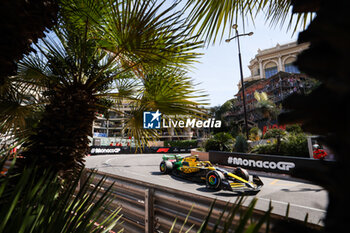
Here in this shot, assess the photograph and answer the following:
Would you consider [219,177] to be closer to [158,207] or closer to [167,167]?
[167,167]

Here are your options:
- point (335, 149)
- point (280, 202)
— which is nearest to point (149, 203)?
point (335, 149)

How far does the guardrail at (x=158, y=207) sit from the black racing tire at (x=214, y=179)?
13.6 ft

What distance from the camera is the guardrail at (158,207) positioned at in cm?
193

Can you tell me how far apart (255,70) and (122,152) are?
182 feet

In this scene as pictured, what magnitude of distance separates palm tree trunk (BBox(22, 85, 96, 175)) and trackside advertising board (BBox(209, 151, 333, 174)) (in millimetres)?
7986

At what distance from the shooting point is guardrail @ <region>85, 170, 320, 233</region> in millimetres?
1933

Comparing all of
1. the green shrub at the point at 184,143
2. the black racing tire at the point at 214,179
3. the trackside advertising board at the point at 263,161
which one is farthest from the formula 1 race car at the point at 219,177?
the green shrub at the point at 184,143

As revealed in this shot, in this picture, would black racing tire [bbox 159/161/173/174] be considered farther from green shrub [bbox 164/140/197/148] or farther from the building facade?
the building facade

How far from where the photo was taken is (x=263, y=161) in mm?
9141

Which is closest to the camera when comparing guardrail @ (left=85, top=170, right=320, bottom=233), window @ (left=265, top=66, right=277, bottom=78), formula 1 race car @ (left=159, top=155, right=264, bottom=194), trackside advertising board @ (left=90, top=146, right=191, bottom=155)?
guardrail @ (left=85, top=170, right=320, bottom=233)

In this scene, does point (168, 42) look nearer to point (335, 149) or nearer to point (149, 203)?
point (335, 149)

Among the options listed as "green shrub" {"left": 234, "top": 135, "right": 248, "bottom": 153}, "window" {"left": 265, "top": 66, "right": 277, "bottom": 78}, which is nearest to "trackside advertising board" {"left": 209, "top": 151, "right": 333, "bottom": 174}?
"green shrub" {"left": 234, "top": 135, "right": 248, "bottom": 153}

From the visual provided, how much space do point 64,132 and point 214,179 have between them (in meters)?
5.52

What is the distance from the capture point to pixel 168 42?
6.05 ft
